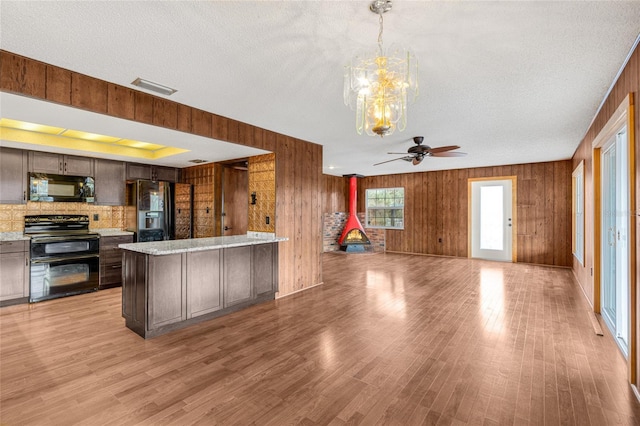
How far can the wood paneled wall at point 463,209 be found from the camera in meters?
6.88

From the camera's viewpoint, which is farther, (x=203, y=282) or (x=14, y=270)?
(x=14, y=270)

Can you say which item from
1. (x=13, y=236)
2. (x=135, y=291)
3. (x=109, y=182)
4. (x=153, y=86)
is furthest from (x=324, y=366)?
(x=109, y=182)

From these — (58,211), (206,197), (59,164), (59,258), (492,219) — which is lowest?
(59,258)

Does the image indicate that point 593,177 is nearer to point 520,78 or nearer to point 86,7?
point 520,78

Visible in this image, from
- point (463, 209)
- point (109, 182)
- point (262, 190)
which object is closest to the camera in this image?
point (262, 190)

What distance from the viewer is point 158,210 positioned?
18.4 feet

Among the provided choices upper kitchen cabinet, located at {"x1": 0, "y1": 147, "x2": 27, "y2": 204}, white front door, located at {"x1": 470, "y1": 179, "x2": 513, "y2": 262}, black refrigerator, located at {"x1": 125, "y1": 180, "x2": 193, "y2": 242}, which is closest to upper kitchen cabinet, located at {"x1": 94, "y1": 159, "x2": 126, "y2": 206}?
black refrigerator, located at {"x1": 125, "y1": 180, "x2": 193, "y2": 242}

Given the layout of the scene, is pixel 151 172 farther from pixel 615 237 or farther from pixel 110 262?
pixel 615 237

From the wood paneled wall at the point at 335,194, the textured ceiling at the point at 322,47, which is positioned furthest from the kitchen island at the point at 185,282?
the wood paneled wall at the point at 335,194

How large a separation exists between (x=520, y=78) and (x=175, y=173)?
19.6ft

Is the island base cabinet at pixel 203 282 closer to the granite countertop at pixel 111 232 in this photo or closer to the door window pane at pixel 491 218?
the granite countertop at pixel 111 232

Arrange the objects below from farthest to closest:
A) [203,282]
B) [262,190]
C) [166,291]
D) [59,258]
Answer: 1. [262,190]
2. [59,258]
3. [203,282]
4. [166,291]

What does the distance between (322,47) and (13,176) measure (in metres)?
4.92

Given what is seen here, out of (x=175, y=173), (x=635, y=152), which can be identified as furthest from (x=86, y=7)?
(x=175, y=173)
